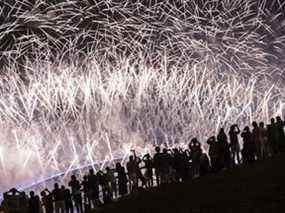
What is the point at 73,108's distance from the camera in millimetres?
30078

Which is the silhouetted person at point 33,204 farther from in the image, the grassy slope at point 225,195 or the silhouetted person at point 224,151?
the silhouetted person at point 224,151

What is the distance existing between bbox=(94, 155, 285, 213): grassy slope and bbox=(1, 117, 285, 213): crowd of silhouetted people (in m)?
1.46

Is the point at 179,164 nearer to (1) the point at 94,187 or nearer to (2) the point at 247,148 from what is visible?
(2) the point at 247,148

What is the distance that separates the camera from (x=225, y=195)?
15.0m

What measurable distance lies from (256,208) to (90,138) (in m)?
23.7

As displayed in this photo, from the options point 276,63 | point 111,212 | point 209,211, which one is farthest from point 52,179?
point 209,211

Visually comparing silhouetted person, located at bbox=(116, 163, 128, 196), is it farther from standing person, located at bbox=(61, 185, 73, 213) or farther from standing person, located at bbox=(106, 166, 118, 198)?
standing person, located at bbox=(61, 185, 73, 213)

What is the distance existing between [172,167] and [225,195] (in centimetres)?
525

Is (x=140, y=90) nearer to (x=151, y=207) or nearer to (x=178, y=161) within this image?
(x=178, y=161)

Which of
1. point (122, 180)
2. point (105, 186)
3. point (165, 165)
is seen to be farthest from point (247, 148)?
point (105, 186)

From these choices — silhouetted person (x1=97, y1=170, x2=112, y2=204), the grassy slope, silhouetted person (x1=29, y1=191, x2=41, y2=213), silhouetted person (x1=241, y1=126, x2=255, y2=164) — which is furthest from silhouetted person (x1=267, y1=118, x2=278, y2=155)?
silhouetted person (x1=29, y1=191, x2=41, y2=213)

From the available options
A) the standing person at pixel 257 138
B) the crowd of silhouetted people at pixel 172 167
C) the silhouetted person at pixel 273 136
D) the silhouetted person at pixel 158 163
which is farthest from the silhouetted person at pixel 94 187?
the silhouetted person at pixel 273 136

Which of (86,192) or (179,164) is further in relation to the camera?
(179,164)

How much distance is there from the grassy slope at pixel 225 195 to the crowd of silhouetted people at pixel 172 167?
1.46 m
